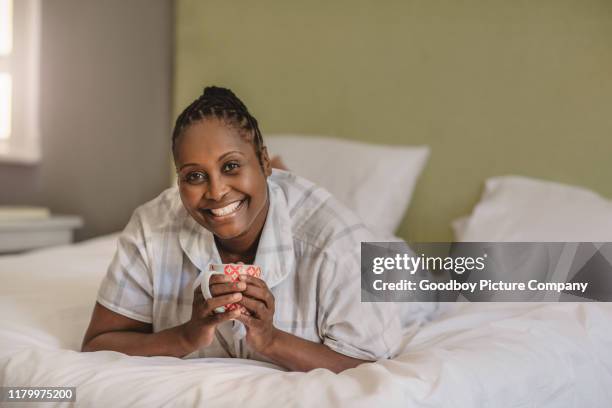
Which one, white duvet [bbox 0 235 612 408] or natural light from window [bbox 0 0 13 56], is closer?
white duvet [bbox 0 235 612 408]

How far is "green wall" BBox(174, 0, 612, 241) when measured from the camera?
6.11ft

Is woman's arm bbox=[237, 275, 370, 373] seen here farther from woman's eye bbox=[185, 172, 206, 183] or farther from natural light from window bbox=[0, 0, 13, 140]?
natural light from window bbox=[0, 0, 13, 140]

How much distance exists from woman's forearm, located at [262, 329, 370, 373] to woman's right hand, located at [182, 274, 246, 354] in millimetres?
97

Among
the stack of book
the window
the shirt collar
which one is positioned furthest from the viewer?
the window

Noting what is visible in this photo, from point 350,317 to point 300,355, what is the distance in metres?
0.10

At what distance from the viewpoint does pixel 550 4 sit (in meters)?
1.89

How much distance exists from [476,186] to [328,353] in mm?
1187

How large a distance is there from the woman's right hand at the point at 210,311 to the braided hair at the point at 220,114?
9.7 inches

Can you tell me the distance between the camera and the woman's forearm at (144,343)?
971 mm

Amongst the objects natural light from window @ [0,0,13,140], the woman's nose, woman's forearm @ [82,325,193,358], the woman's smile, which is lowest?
woman's forearm @ [82,325,193,358]

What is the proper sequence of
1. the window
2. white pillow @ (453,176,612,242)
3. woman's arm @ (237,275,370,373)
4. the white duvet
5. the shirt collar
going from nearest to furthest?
1. the white duvet
2. woman's arm @ (237,275,370,373)
3. the shirt collar
4. white pillow @ (453,176,612,242)
5. the window

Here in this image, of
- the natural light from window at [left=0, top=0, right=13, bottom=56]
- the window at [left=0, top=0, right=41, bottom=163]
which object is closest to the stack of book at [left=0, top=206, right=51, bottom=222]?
the window at [left=0, top=0, right=41, bottom=163]

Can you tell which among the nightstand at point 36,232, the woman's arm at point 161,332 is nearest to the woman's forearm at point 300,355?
the woman's arm at point 161,332

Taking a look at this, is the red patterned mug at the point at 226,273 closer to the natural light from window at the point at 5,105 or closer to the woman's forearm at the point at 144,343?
the woman's forearm at the point at 144,343
